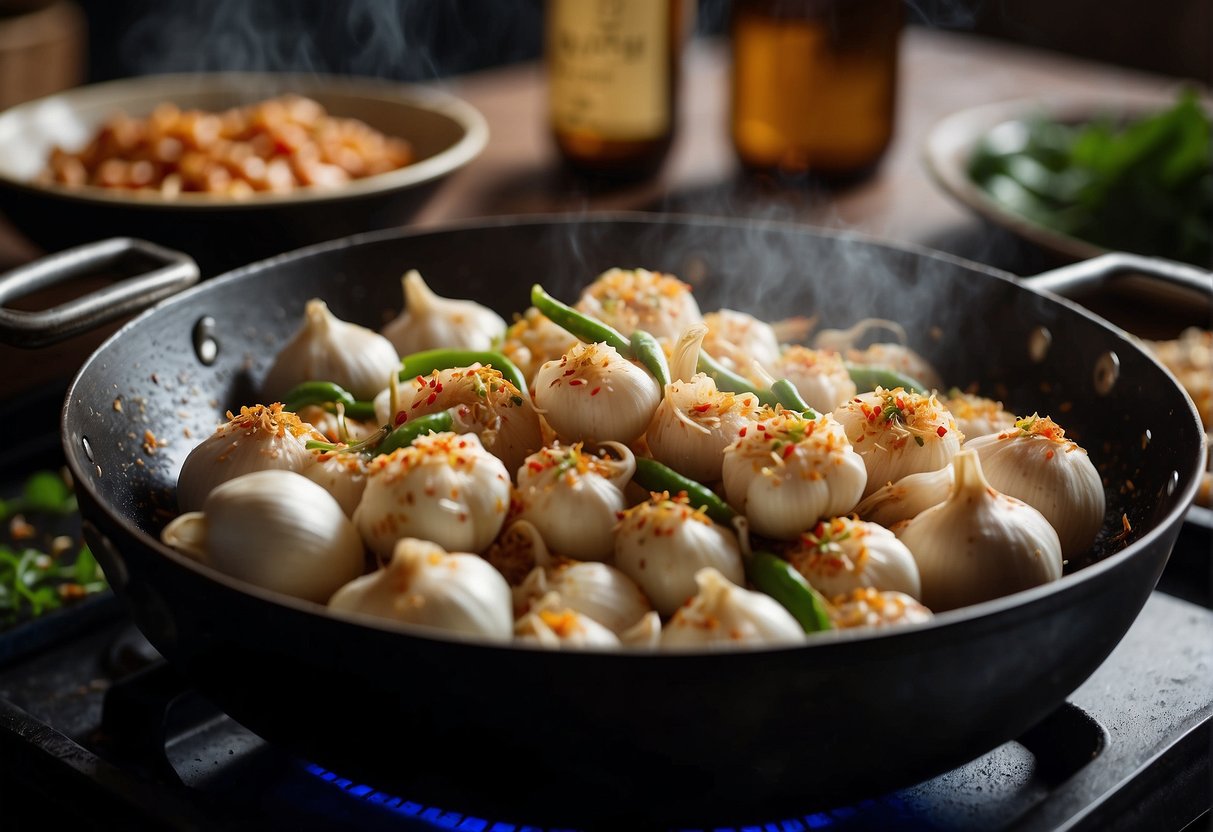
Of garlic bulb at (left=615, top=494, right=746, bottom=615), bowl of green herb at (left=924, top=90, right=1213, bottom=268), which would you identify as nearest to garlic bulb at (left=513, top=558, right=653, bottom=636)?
garlic bulb at (left=615, top=494, right=746, bottom=615)

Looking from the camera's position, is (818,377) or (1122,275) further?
(1122,275)

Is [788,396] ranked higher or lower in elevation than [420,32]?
higher

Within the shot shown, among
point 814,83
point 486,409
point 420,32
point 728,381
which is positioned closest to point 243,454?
point 486,409

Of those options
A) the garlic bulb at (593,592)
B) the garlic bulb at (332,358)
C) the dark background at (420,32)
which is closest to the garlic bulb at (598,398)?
the garlic bulb at (593,592)

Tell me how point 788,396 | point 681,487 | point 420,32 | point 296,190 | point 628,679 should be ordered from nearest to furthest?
point 628,679, point 681,487, point 788,396, point 296,190, point 420,32

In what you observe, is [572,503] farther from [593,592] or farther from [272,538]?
[272,538]

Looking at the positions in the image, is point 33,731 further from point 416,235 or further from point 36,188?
point 36,188
